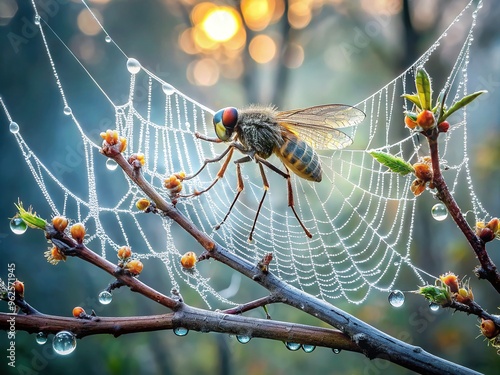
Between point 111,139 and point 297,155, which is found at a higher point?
point 297,155

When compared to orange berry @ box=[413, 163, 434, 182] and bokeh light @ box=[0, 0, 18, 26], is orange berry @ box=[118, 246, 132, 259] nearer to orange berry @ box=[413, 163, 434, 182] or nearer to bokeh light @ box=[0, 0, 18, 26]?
orange berry @ box=[413, 163, 434, 182]

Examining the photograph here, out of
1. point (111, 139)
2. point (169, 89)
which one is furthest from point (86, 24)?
point (111, 139)

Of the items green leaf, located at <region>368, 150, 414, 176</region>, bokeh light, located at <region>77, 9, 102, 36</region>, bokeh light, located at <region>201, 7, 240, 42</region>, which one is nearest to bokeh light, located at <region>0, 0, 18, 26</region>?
bokeh light, located at <region>77, 9, 102, 36</region>

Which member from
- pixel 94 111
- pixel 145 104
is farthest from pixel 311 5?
pixel 94 111

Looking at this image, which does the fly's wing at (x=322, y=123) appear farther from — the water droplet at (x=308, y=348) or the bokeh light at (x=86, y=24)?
the bokeh light at (x=86, y=24)

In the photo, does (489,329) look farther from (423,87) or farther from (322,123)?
(322,123)

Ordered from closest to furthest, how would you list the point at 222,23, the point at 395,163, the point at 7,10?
the point at 395,163 < the point at 7,10 < the point at 222,23
